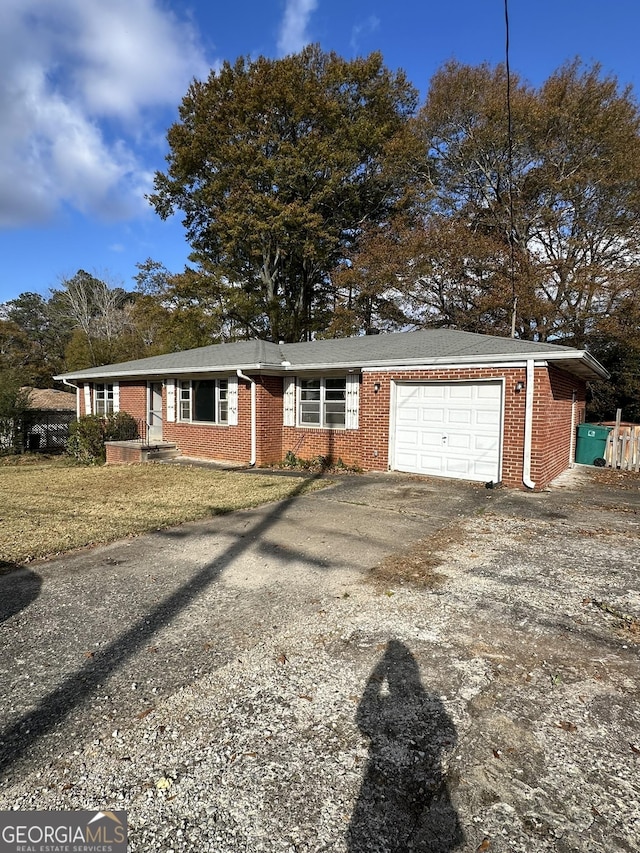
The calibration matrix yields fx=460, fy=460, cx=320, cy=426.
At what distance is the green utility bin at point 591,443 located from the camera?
Answer: 40.0 feet

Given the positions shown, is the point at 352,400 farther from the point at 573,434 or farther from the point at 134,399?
the point at 134,399

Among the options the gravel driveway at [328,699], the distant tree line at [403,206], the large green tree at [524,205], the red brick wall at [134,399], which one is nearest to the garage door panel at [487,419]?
the gravel driveway at [328,699]

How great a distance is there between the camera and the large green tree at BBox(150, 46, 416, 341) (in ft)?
73.1

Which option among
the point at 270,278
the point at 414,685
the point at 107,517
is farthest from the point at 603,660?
the point at 270,278

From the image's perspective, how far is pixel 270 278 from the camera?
24.8 m

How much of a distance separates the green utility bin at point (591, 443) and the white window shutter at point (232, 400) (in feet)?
31.0

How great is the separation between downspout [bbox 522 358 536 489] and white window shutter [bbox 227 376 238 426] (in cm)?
714

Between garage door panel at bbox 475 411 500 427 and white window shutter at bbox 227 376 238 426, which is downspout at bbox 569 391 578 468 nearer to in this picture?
garage door panel at bbox 475 411 500 427

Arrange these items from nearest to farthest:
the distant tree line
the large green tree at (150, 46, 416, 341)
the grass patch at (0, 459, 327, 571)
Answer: the grass patch at (0, 459, 327, 571) < the distant tree line < the large green tree at (150, 46, 416, 341)

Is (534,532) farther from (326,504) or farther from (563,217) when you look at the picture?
(563,217)

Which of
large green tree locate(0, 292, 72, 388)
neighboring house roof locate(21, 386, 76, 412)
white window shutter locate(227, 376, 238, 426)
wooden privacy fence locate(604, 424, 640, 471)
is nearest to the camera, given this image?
wooden privacy fence locate(604, 424, 640, 471)

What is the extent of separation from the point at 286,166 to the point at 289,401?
49.1 feet

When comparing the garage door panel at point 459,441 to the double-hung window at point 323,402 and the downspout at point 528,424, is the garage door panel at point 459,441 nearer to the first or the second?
the downspout at point 528,424

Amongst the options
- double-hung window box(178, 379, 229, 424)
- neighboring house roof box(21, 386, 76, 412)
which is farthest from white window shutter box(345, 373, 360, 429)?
neighboring house roof box(21, 386, 76, 412)
